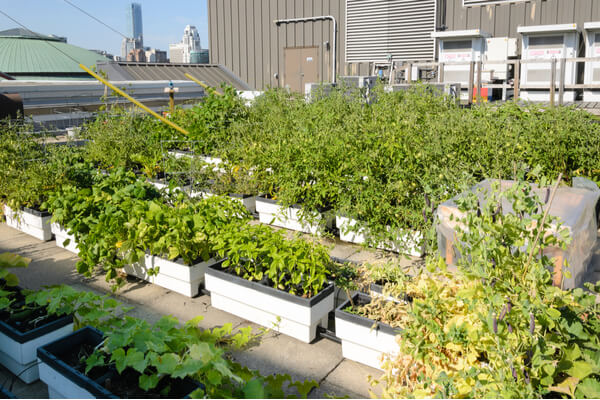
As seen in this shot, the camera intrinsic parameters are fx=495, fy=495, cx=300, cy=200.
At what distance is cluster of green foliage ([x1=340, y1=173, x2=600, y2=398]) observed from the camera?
6.27 feet

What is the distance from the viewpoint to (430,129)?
473 centimetres

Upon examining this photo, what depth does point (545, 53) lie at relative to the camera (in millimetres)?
13062

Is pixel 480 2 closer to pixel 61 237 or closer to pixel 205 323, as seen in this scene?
pixel 61 237

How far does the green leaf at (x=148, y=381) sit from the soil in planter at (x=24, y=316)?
1.02 metres

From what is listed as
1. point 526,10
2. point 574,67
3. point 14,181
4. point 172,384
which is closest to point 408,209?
point 172,384

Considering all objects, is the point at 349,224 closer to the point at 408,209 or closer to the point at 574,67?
the point at 408,209

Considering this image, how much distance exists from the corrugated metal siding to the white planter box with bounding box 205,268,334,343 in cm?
1432

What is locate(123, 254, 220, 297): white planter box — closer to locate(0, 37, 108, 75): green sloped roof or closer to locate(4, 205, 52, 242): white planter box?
locate(4, 205, 52, 242): white planter box

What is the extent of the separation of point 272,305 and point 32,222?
321 centimetres

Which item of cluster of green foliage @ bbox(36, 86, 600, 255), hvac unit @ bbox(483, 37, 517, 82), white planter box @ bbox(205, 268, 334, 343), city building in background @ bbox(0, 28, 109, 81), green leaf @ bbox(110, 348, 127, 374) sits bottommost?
white planter box @ bbox(205, 268, 334, 343)

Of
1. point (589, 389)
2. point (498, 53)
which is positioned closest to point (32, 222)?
point (589, 389)

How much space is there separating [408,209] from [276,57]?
54.4ft

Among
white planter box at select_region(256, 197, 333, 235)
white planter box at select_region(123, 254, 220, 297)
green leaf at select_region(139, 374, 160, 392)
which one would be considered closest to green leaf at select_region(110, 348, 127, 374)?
green leaf at select_region(139, 374, 160, 392)

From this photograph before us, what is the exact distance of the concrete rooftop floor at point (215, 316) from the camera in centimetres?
268
